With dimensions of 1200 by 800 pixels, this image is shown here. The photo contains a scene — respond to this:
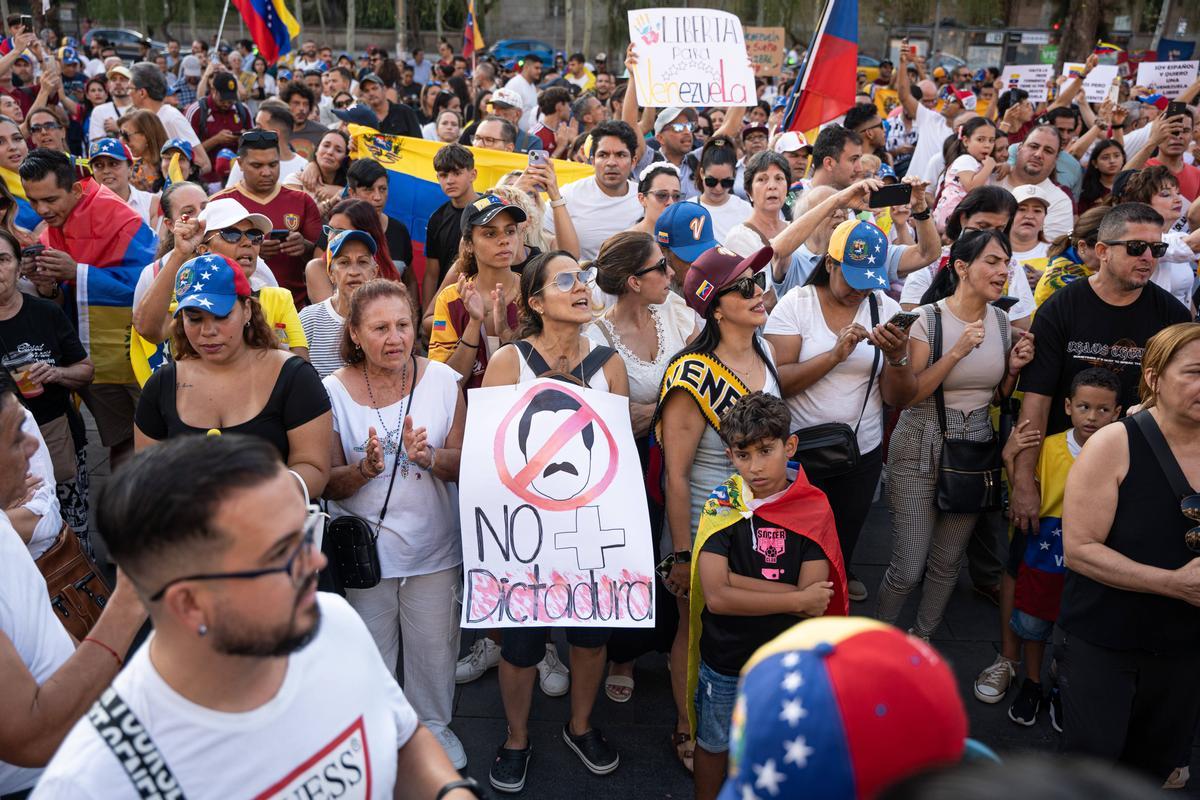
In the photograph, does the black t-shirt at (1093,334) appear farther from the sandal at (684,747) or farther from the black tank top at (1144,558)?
the sandal at (684,747)

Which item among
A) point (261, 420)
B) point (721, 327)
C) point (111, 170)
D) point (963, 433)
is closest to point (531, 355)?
point (721, 327)

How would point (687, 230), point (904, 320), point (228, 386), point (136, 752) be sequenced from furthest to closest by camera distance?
1. point (687, 230)
2. point (904, 320)
3. point (228, 386)
4. point (136, 752)

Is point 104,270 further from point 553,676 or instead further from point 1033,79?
point 1033,79

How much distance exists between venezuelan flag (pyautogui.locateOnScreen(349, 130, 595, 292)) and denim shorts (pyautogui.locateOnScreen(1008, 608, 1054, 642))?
451 centimetres

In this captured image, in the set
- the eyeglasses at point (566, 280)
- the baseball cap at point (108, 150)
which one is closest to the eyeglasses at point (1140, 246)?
the eyeglasses at point (566, 280)

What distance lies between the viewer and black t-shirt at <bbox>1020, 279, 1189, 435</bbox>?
397cm

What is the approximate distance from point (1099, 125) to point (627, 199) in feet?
16.5

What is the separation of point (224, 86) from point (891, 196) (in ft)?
24.0

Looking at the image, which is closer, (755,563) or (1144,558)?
(1144,558)

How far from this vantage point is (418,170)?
7.36 m

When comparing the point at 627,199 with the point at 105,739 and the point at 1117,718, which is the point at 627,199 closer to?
the point at 1117,718

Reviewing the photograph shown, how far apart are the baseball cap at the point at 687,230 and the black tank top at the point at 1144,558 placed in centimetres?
210

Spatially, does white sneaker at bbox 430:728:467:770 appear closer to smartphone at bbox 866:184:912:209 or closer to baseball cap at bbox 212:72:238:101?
smartphone at bbox 866:184:912:209

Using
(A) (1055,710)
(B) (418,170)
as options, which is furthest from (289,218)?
(A) (1055,710)
